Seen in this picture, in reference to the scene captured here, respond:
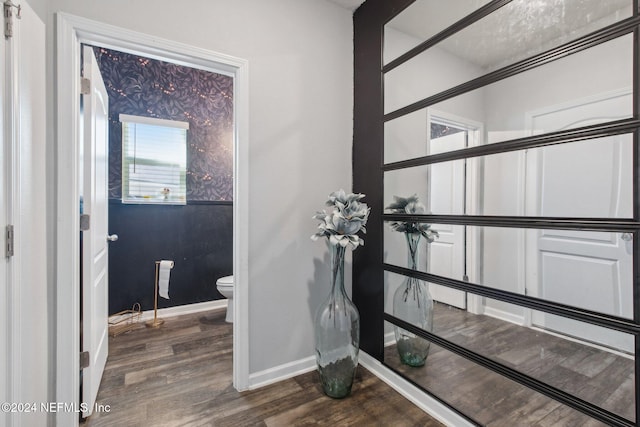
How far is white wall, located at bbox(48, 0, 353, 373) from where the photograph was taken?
195 cm

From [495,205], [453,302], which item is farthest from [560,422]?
[495,205]

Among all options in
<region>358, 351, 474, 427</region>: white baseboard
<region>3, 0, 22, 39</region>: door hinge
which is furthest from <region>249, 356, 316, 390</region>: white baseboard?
<region>3, 0, 22, 39</region>: door hinge

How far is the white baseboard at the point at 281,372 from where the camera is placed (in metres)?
1.99

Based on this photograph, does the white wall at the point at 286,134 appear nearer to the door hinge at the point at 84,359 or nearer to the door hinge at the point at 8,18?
the door hinge at the point at 8,18

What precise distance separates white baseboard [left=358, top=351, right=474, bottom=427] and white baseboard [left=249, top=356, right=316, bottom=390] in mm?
425

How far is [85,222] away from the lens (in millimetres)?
1643

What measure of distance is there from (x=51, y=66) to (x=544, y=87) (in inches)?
90.9

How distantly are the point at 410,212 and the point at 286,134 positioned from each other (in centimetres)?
102

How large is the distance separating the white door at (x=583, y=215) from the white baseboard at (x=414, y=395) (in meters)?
0.76

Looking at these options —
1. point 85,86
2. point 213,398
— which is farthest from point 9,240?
point 213,398

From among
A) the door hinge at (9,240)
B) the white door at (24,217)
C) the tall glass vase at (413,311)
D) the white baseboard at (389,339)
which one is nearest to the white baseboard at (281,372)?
the white baseboard at (389,339)

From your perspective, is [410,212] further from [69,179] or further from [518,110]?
[69,179]

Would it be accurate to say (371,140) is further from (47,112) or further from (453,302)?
(47,112)

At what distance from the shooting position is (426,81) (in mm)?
1806
